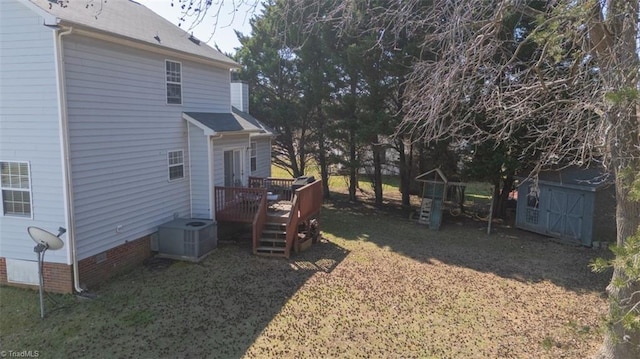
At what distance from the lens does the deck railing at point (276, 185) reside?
46.3ft

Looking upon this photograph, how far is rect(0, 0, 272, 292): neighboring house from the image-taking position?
7785 mm

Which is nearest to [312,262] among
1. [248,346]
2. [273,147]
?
[248,346]

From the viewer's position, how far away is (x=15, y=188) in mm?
8148

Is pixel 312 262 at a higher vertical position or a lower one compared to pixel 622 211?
lower

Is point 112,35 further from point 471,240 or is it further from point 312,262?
point 471,240

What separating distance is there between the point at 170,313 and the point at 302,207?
5065mm

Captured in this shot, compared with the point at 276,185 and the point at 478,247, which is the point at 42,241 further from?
the point at 478,247

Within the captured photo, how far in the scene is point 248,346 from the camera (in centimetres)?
650

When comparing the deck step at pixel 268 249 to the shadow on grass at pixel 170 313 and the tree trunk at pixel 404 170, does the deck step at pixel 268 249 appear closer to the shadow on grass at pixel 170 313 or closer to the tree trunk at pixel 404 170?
the shadow on grass at pixel 170 313

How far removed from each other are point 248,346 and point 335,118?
518 inches

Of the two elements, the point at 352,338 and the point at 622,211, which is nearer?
the point at 622,211

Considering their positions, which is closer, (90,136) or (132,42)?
(90,136)

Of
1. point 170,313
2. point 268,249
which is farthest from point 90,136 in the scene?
point 268,249

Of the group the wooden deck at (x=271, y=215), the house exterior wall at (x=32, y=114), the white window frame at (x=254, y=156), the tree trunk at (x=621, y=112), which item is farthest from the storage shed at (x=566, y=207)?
the house exterior wall at (x=32, y=114)
